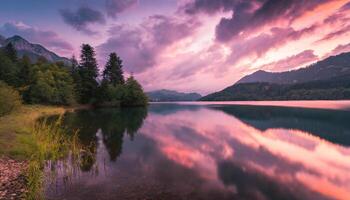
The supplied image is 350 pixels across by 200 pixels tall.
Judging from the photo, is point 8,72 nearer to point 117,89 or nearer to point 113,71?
point 117,89

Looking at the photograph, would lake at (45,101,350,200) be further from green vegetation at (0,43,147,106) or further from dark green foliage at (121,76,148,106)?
dark green foliage at (121,76,148,106)

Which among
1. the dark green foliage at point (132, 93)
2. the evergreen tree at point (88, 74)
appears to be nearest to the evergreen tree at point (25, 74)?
the evergreen tree at point (88, 74)

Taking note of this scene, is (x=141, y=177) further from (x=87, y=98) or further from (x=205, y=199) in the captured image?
Answer: (x=87, y=98)

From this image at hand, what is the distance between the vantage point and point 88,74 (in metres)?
121

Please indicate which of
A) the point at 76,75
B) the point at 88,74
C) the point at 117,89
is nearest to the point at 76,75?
the point at 76,75

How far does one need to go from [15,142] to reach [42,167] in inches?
318

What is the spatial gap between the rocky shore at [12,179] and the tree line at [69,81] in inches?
2356

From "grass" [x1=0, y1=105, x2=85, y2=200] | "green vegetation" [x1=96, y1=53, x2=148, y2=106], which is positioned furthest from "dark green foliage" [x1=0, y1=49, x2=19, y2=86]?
"grass" [x1=0, y1=105, x2=85, y2=200]

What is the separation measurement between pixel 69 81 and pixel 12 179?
95712mm

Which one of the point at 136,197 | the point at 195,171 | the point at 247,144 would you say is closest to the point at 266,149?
the point at 247,144

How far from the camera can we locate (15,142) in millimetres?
23266

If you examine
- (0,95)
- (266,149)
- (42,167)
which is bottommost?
(266,149)

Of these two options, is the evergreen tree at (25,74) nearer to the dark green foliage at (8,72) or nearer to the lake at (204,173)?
the dark green foliage at (8,72)

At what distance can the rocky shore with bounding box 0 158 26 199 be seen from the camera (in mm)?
12156
